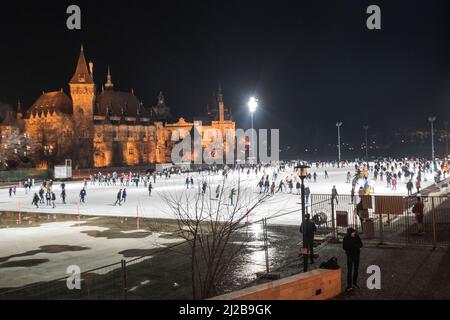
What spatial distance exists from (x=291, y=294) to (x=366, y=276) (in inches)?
113

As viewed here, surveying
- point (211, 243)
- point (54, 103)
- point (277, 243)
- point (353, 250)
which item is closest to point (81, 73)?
point (54, 103)

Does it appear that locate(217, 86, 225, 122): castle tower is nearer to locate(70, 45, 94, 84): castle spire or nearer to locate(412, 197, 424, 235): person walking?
locate(70, 45, 94, 84): castle spire

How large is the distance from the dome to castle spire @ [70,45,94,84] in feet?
23.2

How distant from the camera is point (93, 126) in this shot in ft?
331

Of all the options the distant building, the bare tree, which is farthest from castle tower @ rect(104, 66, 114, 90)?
the bare tree

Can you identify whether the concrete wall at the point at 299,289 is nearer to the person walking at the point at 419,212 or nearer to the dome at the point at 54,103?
the person walking at the point at 419,212

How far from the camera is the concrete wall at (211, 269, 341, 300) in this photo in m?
7.10

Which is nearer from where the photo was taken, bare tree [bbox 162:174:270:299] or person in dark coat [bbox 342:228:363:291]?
bare tree [bbox 162:174:270:299]

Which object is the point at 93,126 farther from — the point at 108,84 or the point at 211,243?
the point at 211,243

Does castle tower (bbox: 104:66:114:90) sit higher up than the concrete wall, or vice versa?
castle tower (bbox: 104:66:114:90)

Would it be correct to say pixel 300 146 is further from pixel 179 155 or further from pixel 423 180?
pixel 423 180

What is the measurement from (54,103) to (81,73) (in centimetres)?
1011

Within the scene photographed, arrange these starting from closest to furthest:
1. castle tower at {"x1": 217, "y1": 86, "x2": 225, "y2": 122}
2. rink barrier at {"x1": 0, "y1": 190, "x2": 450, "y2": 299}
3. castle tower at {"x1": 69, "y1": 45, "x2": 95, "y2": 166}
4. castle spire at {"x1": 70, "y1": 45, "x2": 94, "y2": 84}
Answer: rink barrier at {"x1": 0, "y1": 190, "x2": 450, "y2": 299} → castle tower at {"x1": 69, "y1": 45, "x2": 95, "y2": 166} → castle spire at {"x1": 70, "y1": 45, "x2": 94, "y2": 84} → castle tower at {"x1": 217, "y1": 86, "x2": 225, "y2": 122}
